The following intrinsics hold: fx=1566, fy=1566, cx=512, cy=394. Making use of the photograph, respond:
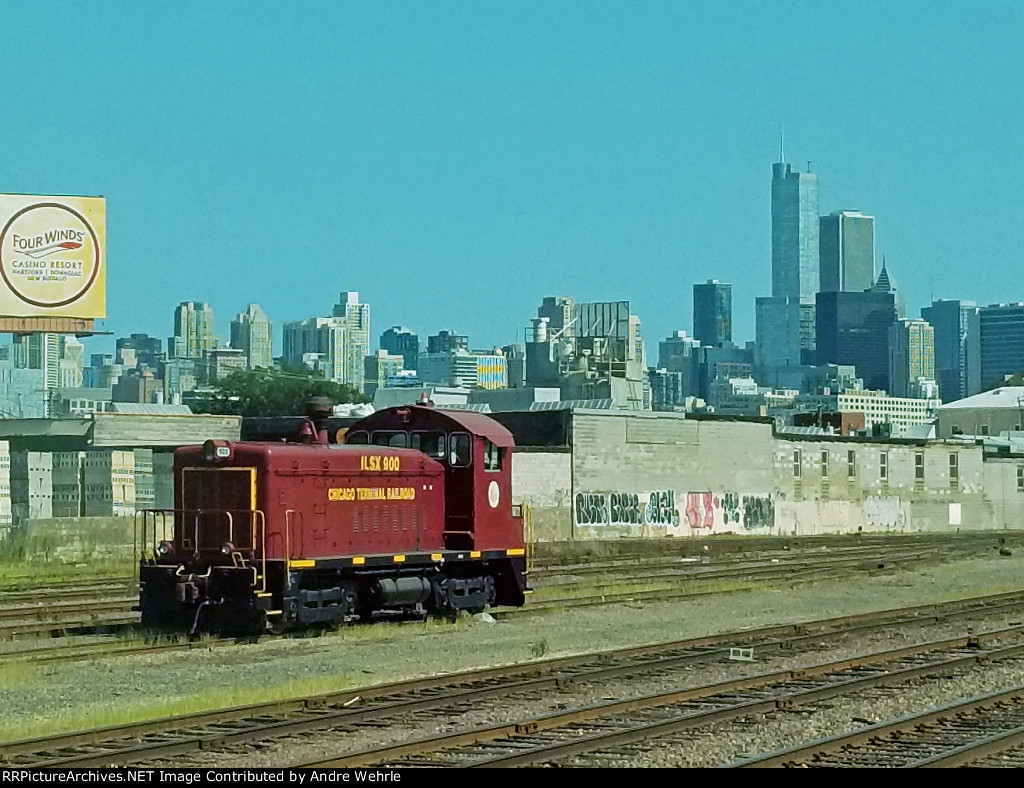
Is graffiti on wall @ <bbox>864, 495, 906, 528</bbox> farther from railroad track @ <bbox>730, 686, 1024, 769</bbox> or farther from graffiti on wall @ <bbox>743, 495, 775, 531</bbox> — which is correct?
railroad track @ <bbox>730, 686, 1024, 769</bbox>

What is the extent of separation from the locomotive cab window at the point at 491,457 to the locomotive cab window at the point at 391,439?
1.34 meters

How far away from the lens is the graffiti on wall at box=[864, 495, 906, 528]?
244 ft

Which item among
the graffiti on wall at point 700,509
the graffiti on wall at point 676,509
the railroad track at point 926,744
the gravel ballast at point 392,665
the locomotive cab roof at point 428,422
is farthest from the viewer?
the graffiti on wall at point 700,509

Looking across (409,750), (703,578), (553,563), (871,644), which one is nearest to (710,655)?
(871,644)

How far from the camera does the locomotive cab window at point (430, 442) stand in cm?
2655

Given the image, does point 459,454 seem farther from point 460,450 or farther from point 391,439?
point 391,439

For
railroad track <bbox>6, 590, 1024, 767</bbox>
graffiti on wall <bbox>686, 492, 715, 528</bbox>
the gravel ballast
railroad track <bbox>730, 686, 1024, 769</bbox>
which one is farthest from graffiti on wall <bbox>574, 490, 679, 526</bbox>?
railroad track <bbox>730, 686, 1024, 769</bbox>

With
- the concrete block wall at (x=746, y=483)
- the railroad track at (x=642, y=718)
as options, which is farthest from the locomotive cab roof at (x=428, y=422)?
→ the concrete block wall at (x=746, y=483)

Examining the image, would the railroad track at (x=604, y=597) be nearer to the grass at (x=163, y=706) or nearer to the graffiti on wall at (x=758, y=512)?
the grass at (x=163, y=706)

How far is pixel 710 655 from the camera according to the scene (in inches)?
849

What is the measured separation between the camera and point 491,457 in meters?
26.8

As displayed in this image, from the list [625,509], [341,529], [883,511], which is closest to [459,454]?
[341,529]

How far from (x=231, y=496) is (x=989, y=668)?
11262mm
